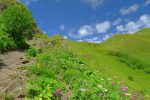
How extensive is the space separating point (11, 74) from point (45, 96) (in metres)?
4.53

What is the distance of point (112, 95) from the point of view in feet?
55.6

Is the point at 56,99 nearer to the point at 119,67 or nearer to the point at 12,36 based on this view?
the point at 12,36

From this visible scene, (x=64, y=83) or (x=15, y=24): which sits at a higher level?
(x=15, y=24)

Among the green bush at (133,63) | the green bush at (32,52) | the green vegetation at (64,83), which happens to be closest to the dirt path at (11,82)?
the green vegetation at (64,83)

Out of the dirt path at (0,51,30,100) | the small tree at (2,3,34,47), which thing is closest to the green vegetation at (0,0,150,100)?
the small tree at (2,3,34,47)

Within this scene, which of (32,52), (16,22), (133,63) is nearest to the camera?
(32,52)

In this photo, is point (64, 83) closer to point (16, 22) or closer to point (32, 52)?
point (32, 52)

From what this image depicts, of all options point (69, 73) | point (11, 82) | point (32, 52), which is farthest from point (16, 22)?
point (11, 82)

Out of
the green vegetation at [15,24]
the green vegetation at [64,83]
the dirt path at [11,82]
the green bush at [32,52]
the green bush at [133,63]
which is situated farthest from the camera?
the green bush at [133,63]

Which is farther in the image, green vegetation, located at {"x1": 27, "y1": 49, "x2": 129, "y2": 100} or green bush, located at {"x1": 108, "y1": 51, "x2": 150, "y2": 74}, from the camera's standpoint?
green bush, located at {"x1": 108, "y1": 51, "x2": 150, "y2": 74}

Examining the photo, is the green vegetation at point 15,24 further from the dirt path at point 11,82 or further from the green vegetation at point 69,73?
the dirt path at point 11,82

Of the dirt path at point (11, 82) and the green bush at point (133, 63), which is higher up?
the green bush at point (133, 63)

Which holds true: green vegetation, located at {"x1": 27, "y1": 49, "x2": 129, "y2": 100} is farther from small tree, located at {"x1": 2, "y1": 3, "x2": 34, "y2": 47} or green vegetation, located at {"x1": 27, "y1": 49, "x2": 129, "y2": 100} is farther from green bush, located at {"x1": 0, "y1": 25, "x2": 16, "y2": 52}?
small tree, located at {"x1": 2, "y1": 3, "x2": 34, "y2": 47}

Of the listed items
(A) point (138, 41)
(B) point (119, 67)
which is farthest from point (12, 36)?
(A) point (138, 41)
